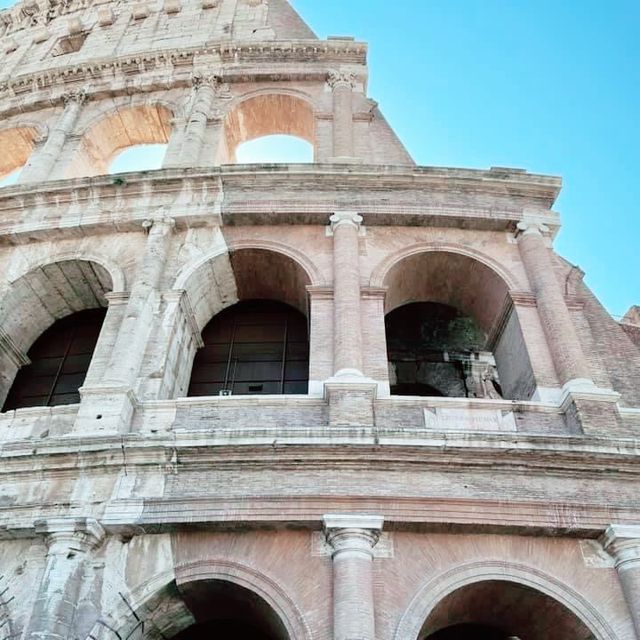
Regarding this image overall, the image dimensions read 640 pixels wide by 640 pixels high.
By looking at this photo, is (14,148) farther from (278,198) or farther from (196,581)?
(196,581)

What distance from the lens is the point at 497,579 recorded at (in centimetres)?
680

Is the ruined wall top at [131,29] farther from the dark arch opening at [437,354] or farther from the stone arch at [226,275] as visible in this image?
the dark arch opening at [437,354]

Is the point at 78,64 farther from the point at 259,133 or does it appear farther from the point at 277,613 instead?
the point at 277,613

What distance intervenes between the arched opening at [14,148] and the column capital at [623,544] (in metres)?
13.7

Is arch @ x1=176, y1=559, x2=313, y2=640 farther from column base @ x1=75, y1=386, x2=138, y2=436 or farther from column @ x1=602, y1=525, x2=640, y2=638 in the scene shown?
column @ x1=602, y1=525, x2=640, y2=638

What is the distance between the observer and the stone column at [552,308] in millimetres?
8508

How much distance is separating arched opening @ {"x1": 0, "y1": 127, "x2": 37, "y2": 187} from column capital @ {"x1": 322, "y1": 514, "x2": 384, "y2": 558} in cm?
1191

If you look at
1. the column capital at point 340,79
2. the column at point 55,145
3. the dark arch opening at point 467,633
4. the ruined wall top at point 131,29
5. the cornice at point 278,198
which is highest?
the ruined wall top at point 131,29

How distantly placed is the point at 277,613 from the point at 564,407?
418cm

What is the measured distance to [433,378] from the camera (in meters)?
11.6

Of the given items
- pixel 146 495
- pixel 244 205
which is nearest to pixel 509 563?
pixel 146 495

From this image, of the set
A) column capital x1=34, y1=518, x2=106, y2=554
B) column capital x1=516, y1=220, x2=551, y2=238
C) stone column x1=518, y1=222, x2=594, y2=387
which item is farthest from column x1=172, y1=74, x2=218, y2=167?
column capital x1=34, y1=518, x2=106, y2=554

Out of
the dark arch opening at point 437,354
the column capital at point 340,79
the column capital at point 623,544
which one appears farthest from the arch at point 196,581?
the column capital at point 340,79

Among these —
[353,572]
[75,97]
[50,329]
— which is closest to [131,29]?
[75,97]
